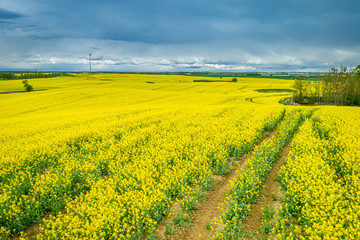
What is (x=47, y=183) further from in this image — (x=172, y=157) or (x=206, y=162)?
(x=206, y=162)

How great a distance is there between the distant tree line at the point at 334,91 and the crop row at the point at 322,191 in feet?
116

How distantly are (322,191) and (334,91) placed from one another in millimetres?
46880

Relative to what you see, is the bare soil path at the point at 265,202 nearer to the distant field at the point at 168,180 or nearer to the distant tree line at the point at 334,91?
the distant field at the point at 168,180

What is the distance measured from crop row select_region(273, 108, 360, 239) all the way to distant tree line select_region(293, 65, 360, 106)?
35434 mm

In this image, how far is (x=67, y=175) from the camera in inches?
343

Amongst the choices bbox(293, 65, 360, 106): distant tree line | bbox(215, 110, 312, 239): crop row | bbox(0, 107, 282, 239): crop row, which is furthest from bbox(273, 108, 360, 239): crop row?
bbox(293, 65, 360, 106): distant tree line

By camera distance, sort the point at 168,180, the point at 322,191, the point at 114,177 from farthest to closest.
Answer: the point at 114,177 → the point at 168,180 → the point at 322,191

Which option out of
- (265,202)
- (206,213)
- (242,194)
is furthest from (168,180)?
(265,202)

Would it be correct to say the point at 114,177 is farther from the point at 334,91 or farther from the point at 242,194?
the point at 334,91

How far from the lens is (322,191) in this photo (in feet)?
22.4

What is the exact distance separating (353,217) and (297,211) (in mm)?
1444

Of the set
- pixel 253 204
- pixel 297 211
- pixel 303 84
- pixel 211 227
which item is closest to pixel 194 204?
pixel 211 227

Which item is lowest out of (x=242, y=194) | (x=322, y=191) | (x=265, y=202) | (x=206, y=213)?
(x=206, y=213)

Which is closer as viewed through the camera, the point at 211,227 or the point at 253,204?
the point at 211,227
